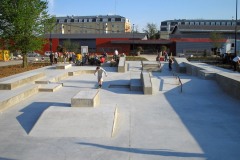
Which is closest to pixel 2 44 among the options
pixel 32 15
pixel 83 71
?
pixel 32 15

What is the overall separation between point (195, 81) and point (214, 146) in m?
9.54

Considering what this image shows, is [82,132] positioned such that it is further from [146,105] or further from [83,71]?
[83,71]

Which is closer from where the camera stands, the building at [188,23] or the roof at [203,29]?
the roof at [203,29]

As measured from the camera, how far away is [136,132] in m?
8.02

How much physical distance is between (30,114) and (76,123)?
2.35m

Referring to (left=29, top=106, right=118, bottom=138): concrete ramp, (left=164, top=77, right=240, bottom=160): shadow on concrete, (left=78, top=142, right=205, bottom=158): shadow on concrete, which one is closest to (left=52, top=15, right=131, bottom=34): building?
(left=164, top=77, right=240, bottom=160): shadow on concrete

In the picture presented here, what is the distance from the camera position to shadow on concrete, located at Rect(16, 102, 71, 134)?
8.67 m

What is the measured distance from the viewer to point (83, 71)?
22.1m

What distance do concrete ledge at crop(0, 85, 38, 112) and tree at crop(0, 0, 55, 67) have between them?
13.5m

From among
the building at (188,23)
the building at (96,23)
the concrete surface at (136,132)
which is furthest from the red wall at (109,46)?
the building at (96,23)

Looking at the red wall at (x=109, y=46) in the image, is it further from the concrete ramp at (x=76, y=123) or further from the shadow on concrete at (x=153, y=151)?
the shadow on concrete at (x=153, y=151)

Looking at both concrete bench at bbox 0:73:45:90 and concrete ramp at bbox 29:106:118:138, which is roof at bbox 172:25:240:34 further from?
concrete ramp at bbox 29:106:118:138

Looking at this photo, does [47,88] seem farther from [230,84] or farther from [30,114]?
[230,84]

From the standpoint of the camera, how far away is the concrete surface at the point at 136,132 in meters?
6.53
